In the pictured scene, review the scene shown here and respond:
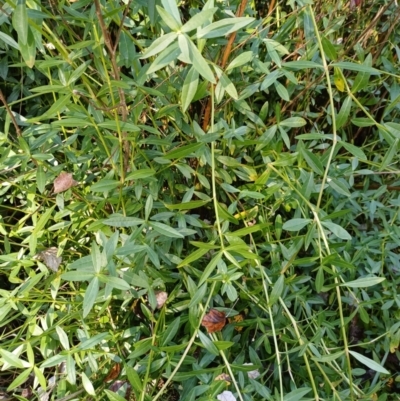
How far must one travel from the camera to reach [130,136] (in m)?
0.74

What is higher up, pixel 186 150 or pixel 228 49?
pixel 228 49

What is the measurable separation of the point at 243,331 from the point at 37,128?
577 mm

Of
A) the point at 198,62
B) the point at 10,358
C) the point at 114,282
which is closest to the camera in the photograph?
the point at 198,62

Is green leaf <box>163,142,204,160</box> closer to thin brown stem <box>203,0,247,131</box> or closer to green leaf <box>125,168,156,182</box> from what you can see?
green leaf <box>125,168,156,182</box>

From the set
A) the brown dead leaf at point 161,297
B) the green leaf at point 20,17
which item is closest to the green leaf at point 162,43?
the green leaf at point 20,17

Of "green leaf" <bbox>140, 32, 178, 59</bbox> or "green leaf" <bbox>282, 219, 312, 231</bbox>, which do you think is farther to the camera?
"green leaf" <bbox>282, 219, 312, 231</bbox>

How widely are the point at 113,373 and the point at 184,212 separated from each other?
0.33 metres

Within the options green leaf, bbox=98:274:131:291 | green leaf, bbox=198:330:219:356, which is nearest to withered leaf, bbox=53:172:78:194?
green leaf, bbox=98:274:131:291

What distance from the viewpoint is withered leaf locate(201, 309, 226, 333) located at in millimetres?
802

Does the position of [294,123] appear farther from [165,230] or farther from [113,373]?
[113,373]

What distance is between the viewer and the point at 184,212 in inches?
32.7

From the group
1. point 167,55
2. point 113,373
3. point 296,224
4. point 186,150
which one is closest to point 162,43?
point 167,55

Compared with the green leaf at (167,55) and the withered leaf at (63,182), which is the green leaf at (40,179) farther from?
the green leaf at (167,55)

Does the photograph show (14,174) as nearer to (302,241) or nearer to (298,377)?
(302,241)
